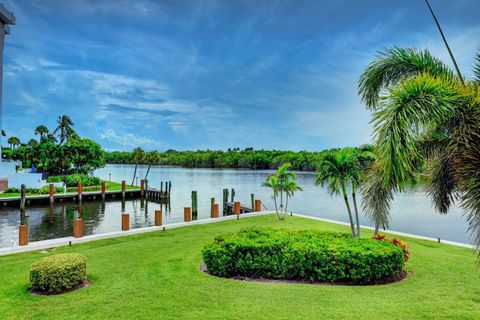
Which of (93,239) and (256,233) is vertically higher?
(256,233)

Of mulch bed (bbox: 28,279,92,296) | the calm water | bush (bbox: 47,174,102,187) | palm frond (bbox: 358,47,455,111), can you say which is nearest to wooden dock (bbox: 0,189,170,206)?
the calm water

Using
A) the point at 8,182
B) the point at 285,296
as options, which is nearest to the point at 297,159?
the point at 8,182

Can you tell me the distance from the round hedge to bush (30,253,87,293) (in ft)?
9.80

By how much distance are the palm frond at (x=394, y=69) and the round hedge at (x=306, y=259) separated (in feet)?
11.0

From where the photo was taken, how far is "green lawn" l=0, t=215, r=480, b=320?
6.06 m

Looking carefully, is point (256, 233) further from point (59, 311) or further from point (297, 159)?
point (297, 159)

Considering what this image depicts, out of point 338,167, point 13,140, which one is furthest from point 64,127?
point 338,167

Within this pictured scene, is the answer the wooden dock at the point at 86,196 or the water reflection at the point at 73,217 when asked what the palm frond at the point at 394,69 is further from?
the wooden dock at the point at 86,196

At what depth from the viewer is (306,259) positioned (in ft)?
26.3

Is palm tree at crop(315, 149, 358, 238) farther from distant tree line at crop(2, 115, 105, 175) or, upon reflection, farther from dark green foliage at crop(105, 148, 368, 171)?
dark green foliage at crop(105, 148, 368, 171)

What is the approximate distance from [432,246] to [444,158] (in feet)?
21.4

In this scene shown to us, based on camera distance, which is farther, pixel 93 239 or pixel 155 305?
pixel 93 239

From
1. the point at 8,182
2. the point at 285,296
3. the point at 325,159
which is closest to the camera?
the point at 285,296

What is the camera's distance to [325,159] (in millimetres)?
11797
